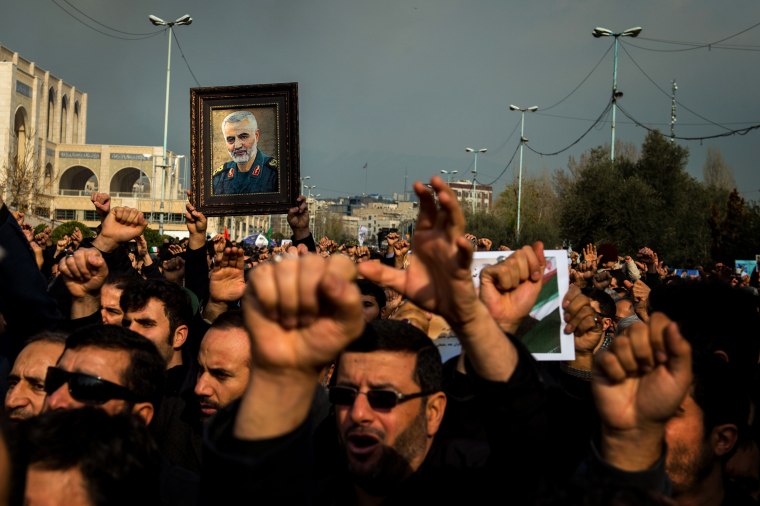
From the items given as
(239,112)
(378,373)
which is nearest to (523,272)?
(378,373)

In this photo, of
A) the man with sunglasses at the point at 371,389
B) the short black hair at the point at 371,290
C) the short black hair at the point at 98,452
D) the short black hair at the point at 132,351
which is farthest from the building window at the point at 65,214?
the short black hair at the point at 98,452

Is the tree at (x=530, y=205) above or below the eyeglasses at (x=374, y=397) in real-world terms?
above

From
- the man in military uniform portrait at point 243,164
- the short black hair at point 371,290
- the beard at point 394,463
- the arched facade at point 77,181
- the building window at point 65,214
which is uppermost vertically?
the arched facade at point 77,181

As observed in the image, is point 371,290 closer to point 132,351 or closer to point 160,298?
point 160,298

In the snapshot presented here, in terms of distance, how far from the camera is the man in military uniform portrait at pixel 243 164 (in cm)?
599

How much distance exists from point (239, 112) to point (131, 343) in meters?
3.11

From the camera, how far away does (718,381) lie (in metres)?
2.93

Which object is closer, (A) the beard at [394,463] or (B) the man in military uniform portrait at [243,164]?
(A) the beard at [394,463]

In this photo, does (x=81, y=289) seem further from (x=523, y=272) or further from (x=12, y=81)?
(x=12, y=81)

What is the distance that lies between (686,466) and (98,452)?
1.90 meters

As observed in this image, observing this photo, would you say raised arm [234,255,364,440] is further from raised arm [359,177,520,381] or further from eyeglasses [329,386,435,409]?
eyeglasses [329,386,435,409]

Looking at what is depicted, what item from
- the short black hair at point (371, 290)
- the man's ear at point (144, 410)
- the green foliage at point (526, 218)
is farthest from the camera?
the green foliage at point (526, 218)

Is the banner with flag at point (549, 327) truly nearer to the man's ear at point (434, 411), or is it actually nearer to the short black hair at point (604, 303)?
the man's ear at point (434, 411)

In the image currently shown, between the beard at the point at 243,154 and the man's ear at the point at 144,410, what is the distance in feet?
9.91
